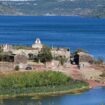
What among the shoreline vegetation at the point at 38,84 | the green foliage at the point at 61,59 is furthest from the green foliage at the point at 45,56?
the shoreline vegetation at the point at 38,84

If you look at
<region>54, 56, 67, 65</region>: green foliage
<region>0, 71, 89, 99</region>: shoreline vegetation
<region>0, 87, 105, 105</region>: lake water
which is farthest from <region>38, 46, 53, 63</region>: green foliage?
<region>0, 87, 105, 105</region>: lake water

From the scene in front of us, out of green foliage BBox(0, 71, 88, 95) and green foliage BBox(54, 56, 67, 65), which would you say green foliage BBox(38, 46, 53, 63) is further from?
green foliage BBox(0, 71, 88, 95)

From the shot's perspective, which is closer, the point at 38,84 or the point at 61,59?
the point at 38,84

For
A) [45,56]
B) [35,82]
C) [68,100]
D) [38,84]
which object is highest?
[45,56]

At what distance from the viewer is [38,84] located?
47.1 meters

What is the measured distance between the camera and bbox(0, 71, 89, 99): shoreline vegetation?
4528cm

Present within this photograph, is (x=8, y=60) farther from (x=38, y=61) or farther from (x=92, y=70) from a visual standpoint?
(x=92, y=70)

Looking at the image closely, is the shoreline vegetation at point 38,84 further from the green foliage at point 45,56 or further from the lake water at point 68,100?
the green foliage at point 45,56

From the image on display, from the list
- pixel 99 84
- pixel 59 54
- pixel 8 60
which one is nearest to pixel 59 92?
pixel 99 84

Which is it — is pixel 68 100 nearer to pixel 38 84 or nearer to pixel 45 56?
pixel 38 84

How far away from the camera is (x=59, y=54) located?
192 ft

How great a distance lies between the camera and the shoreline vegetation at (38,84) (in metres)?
45.3

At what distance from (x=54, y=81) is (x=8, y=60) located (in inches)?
269

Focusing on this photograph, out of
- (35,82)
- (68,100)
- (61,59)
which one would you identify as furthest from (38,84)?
(61,59)
